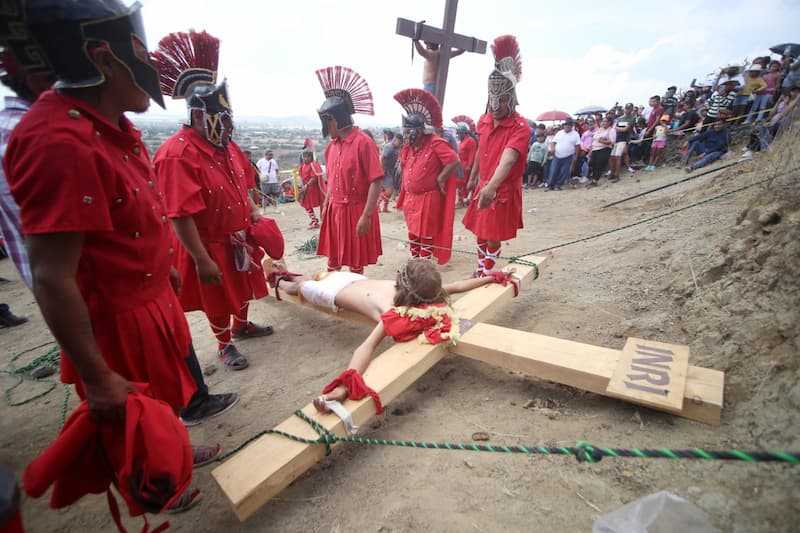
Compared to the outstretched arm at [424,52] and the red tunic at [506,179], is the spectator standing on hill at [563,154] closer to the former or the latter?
the outstretched arm at [424,52]

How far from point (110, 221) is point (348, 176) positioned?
8.70ft

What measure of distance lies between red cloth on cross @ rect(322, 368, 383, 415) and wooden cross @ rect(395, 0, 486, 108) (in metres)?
6.06

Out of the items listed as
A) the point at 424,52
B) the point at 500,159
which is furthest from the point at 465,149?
the point at 500,159

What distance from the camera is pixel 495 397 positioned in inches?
90.4

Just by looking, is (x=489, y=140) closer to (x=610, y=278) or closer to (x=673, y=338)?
(x=610, y=278)

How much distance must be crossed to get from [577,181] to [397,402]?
1127 cm

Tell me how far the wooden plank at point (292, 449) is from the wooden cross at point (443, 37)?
18.9 feet

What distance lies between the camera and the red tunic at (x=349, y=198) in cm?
364

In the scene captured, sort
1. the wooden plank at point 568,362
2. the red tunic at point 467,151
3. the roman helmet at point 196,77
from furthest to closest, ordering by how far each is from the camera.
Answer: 1. the red tunic at point 467,151
2. the roman helmet at point 196,77
3. the wooden plank at point 568,362

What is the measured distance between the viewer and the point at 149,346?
1.53 metres

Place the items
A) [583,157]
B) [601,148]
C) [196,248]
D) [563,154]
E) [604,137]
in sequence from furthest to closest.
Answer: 1. [583,157]
2. [563,154]
3. [601,148]
4. [604,137]
5. [196,248]

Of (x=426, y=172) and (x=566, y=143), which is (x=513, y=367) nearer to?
(x=426, y=172)

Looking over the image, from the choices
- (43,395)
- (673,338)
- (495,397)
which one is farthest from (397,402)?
(43,395)

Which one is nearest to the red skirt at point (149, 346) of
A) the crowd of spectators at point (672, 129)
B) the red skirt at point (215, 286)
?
the red skirt at point (215, 286)
